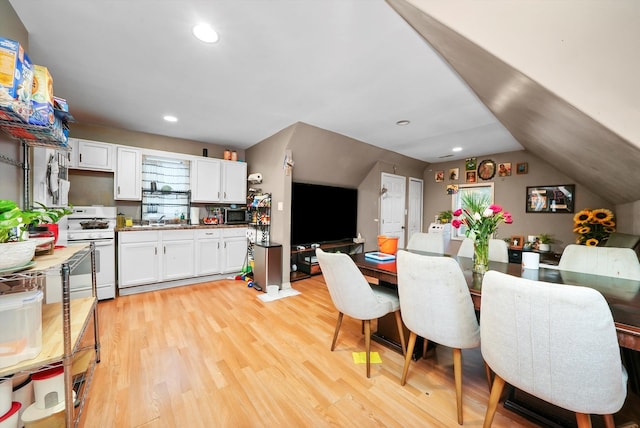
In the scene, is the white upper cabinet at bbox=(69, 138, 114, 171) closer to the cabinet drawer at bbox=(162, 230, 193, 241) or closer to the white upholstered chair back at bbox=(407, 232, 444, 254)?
the cabinet drawer at bbox=(162, 230, 193, 241)

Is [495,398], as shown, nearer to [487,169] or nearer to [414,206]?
[487,169]

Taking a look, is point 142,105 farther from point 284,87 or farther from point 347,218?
point 347,218

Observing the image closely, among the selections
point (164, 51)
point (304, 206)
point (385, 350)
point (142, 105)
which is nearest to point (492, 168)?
point (304, 206)

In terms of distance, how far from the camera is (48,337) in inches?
46.1

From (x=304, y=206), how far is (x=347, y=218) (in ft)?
3.62

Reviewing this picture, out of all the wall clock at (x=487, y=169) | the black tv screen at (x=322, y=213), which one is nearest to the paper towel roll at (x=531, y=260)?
the black tv screen at (x=322, y=213)

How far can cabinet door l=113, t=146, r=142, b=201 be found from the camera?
11.3 feet

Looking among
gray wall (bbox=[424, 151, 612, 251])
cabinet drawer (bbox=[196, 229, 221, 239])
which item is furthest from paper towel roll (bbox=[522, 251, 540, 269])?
cabinet drawer (bbox=[196, 229, 221, 239])

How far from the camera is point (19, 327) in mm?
1014

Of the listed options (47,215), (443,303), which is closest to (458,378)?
(443,303)

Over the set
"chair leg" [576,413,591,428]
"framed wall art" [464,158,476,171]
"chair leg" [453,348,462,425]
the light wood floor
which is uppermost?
"framed wall art" [464,158,476,171]

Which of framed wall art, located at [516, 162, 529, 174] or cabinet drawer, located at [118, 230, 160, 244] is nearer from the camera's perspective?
cabinet drawer, located at [118, 230, 160, 244]

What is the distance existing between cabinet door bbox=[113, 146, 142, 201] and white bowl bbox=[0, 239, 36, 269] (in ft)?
9.87

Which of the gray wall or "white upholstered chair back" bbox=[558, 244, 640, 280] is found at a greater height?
the gray wall
